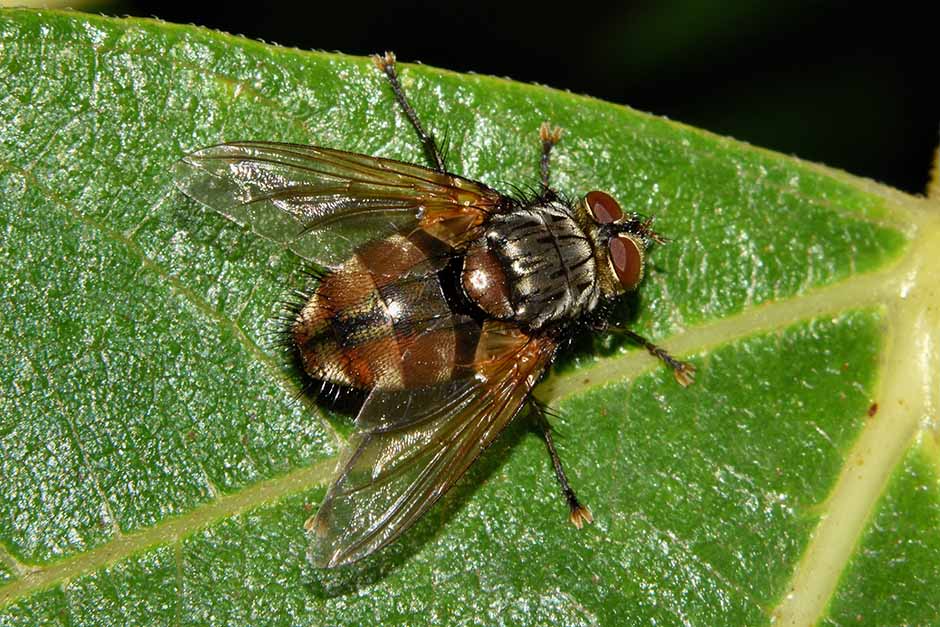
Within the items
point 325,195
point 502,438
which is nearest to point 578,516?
point 502,438

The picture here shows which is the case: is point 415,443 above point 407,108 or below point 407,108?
below

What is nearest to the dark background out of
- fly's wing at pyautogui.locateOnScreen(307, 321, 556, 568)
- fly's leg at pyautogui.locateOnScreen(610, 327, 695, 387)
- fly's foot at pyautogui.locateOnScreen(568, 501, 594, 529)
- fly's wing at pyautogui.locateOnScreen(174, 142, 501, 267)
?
fly's wing at pyautogui.locateOnScreen(174, 142, 501, 267)

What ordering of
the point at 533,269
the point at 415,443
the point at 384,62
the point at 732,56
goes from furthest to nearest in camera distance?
the point at 732,56, the point at 533,269, the point at 384,62, the point at 415,443

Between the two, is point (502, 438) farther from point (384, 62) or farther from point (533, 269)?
point (384, 62)

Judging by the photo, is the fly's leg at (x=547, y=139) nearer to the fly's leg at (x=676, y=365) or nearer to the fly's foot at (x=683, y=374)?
the fly's leg at (x=676, y=365)

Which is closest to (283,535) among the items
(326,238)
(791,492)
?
(326,238)

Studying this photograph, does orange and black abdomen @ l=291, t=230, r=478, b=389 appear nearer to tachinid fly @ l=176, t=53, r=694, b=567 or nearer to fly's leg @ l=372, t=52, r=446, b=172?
tachinid fly @ l=176, t=53, r=694, b=567

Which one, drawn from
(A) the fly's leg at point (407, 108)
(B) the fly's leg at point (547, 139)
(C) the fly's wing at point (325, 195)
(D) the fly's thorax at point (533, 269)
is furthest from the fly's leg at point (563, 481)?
(A) the fly's leg at point (407, 108)
